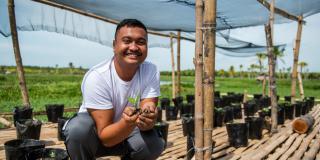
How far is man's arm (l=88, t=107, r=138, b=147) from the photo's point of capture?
1683mm

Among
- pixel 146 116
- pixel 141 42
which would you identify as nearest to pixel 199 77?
pixel 141 42

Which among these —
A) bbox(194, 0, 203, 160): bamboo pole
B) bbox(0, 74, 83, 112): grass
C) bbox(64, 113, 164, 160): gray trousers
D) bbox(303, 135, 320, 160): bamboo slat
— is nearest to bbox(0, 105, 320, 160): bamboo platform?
bbox(303, 135, 320, 160): bamboo slat

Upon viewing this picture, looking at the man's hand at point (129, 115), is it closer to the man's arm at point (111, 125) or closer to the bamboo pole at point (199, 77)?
Result: the man's arm at point (111, 125)

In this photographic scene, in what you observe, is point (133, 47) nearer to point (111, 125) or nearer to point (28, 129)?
point (111, 125)

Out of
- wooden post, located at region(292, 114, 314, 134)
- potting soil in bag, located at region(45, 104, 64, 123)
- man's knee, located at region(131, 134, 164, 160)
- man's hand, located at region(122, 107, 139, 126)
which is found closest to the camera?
man's hand, located at region(122, 107, 139, 126)

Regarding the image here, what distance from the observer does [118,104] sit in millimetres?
2008

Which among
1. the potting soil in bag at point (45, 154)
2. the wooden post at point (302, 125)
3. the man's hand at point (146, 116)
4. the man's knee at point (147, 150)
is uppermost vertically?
the man's hand at point (146, 116)

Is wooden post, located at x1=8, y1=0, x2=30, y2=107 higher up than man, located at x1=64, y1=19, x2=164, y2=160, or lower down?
higher up

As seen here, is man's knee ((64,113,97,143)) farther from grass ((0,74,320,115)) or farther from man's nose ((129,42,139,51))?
grass ((0,74,320,115))

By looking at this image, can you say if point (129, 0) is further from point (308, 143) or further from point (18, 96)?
point (18, 96)

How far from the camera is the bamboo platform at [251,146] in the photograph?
336cm

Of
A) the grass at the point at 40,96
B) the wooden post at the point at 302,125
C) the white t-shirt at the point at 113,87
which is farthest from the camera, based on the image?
the grass at the point at 40,96

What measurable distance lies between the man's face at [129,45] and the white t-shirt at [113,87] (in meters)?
0.14

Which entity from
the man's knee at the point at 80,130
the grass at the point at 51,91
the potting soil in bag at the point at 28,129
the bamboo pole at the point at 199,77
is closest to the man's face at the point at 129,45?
the man's knee at the point at 80,130
